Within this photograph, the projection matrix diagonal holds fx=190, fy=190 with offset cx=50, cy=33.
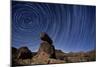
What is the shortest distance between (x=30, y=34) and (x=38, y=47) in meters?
0.13

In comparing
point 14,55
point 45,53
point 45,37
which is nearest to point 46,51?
point 45,53

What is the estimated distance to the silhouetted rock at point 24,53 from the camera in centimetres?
→ 157

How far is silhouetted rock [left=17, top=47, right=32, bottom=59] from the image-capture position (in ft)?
5.15

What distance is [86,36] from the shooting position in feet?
5.76

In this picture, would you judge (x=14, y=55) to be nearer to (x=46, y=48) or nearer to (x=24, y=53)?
(x=24, y=53)

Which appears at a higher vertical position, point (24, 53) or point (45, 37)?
point (45, 37)

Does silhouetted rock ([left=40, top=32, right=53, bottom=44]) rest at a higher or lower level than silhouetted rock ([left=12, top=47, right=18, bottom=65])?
higher

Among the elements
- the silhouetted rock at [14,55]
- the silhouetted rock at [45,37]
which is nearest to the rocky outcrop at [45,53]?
the silhouetted rock at [45,37]

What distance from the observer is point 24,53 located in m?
1.59

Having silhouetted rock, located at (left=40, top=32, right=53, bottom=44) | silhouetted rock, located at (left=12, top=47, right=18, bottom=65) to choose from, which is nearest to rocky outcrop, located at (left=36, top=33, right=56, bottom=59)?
silhouetted rock, located at (left=40, top=32, right=53, bottom=44)

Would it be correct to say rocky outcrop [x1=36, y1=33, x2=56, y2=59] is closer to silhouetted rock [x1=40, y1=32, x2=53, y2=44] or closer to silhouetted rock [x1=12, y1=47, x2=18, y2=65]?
silhouetted rock [x1=40, y1=32, x2=53, y2=44]

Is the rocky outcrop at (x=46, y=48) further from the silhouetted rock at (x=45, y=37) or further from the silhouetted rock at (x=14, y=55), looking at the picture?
the silhouetted rock at (x=14, y=55)
